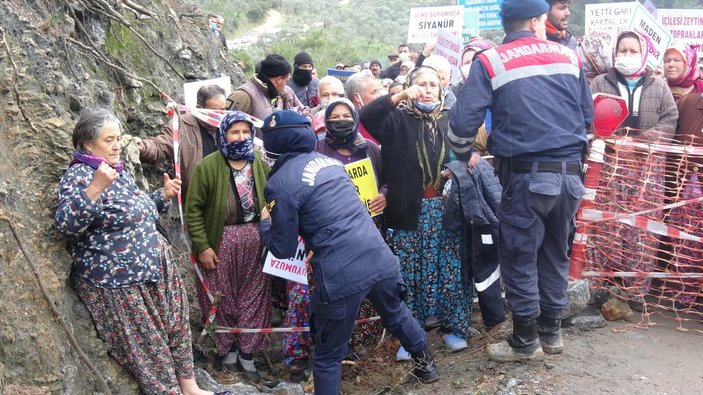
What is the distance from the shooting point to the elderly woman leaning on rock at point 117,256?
11.5ft

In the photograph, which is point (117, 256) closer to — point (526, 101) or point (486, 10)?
point (526, 101)

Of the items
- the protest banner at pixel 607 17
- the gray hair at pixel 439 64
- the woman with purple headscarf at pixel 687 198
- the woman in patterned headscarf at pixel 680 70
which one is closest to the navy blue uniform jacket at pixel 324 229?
the gray hair at pixel 439 64

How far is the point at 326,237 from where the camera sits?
3891mm

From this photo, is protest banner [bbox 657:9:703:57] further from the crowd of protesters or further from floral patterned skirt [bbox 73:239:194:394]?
floral patterned skirt [bbox 73:239:194:394]

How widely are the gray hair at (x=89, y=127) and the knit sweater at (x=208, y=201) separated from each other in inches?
44.3

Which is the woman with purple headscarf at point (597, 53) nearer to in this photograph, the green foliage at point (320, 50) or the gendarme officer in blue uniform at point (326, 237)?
the gendarme officer in blue uniform at point (326, 237)

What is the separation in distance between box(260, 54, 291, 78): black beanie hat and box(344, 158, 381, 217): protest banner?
1651mm

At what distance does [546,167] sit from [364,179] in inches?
56.4

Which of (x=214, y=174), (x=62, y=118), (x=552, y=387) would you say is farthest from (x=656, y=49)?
(x=62, y=118)

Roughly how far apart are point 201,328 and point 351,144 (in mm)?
1985

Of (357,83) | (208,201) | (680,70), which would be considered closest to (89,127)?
(208,201)

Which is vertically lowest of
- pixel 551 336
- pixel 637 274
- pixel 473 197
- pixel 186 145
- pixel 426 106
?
pixel 551 336

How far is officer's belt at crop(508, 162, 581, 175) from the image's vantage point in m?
4.16

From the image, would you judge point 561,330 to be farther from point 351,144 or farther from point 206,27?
point 206,27
